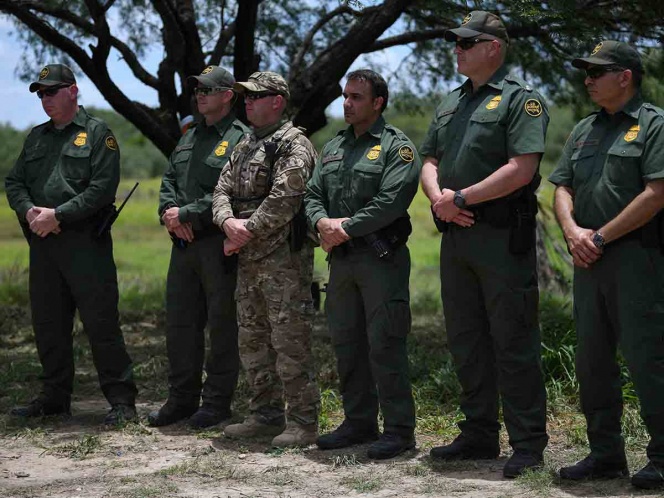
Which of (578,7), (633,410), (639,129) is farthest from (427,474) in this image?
(578,7)

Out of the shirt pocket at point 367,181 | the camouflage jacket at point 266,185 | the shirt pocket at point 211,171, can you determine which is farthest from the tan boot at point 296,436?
the shirt pocket at point 211,171

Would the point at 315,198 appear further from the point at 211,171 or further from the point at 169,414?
the point at 169,414

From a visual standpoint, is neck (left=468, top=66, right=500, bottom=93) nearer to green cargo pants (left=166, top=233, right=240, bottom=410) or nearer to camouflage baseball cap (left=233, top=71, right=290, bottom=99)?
camouflage baseball cap (left=233, top=71, right=290, bottom=99)

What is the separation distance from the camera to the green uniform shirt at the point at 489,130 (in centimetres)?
503

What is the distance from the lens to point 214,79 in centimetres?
637

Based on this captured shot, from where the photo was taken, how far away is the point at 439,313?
1164cm

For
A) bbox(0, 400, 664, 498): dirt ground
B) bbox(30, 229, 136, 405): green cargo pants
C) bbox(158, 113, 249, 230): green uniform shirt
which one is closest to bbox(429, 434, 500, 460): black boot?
bbox(0, 400, 664, 498): dirt ground

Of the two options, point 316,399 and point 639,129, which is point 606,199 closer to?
point 639,129

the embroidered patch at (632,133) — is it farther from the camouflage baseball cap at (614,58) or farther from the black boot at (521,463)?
the black boot at (521,463)

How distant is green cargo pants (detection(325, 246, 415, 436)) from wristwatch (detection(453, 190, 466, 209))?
0.61m

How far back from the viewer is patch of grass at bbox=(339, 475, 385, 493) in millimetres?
5012

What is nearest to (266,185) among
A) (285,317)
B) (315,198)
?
(315,198)

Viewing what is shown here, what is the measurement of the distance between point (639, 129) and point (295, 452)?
2.56 meters

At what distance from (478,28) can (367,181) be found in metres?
1.00
